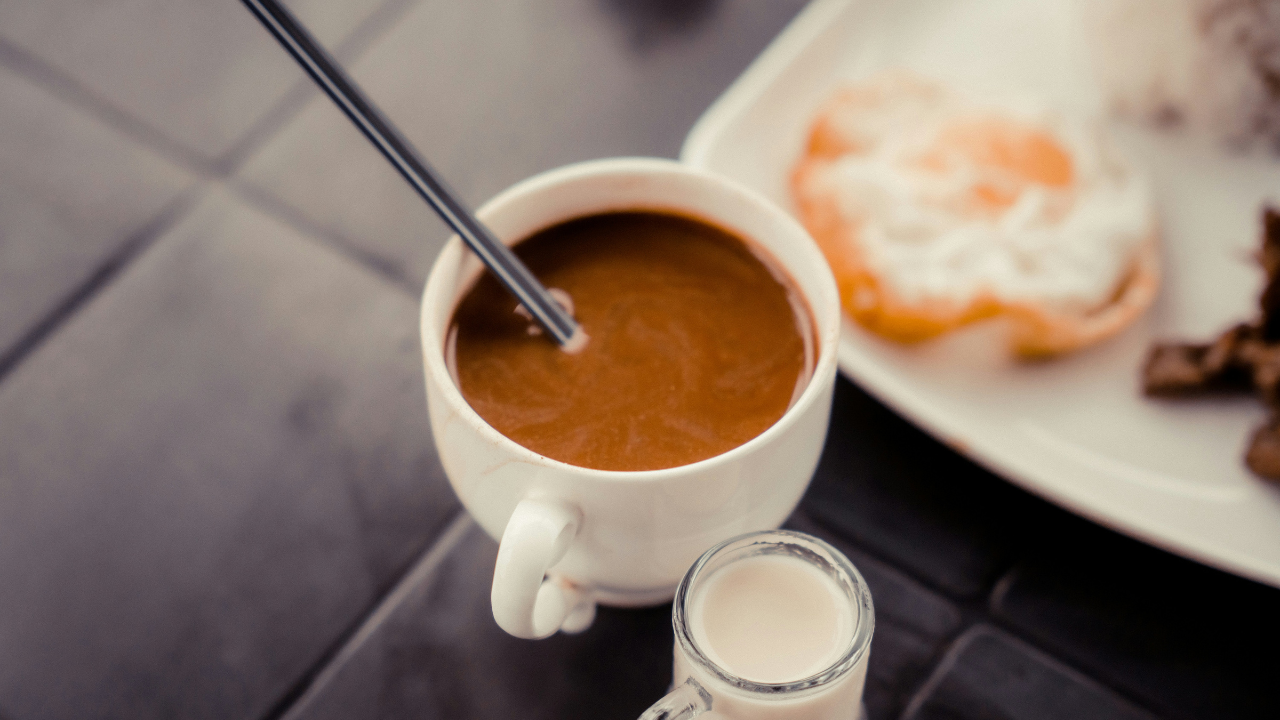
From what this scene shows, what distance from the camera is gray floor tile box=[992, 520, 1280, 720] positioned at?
25.6 inches

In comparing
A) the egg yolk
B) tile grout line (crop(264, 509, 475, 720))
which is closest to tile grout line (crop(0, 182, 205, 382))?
tile grout line (crop(264, 509, 475, 720))

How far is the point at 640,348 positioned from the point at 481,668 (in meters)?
0.25

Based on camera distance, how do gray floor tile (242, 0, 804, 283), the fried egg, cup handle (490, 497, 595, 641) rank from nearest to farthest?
cup handle (490, 497, 595, 641) < the fried egg < gray floor tile (242, 0, 804, 283)

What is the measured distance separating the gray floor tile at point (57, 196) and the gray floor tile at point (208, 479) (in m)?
0.04

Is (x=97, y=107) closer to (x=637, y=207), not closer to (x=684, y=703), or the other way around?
(x=637, y=207)

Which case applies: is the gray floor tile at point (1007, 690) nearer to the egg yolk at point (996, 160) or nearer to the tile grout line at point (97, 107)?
the egg yolk at point (996, 160)

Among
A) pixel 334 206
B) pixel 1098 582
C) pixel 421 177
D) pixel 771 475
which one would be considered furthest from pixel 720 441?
pixel 334 206

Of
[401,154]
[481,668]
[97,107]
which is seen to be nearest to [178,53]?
[97,107]

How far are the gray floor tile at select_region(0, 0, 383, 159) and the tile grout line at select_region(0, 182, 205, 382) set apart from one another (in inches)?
2.6

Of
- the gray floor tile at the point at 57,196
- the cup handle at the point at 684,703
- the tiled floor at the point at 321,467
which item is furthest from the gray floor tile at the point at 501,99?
the cup handle at the point at 684,703

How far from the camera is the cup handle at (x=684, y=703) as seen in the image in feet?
1.68

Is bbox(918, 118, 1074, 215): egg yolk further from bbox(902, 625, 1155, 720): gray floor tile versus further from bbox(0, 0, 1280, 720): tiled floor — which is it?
bbox(902, 625, 1155, 720): gray floor tile

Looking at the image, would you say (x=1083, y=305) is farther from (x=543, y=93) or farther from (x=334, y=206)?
(x=334, y=206)

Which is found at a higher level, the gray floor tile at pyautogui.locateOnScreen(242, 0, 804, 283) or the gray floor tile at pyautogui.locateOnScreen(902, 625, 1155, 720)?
the gray floor tile at pyautogui.locateOnScreen(242, 0, 804, 283)
